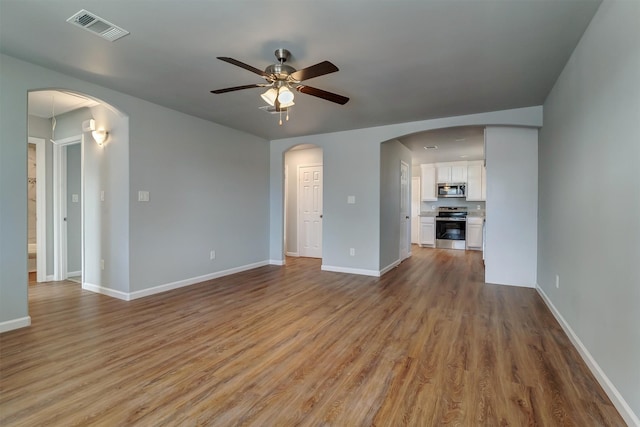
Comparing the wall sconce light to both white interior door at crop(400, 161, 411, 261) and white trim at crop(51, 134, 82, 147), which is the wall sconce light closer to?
white trim at crop(51, 134, 82, 147)

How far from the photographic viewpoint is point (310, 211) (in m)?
6.91

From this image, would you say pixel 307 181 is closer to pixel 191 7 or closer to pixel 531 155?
pixel 531 155

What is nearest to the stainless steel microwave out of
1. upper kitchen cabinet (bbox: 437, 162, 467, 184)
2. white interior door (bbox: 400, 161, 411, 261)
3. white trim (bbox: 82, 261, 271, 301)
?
upper kitchen cabinet (bbox: 437, 162, 467, 184)

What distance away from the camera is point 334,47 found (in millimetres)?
2447

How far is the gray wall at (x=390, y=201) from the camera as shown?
5.04m

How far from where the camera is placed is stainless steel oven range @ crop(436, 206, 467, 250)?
8.25 metres

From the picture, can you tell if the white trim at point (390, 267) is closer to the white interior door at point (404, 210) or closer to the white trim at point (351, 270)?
the white trim at point (351, 270)

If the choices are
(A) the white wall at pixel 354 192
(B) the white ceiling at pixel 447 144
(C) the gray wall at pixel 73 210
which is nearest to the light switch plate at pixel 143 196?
(C) the gray wall at pixel 73 210

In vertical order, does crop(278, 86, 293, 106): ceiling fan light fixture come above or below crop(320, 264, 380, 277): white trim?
above

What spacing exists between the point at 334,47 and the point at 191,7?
1076 mm

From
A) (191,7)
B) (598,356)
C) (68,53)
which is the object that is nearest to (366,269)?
(598,356)

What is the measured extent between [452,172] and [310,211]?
14.2ft

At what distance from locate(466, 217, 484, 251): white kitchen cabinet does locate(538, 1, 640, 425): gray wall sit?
5.39 m

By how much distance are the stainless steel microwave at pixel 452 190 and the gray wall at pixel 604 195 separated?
551 centimetres
